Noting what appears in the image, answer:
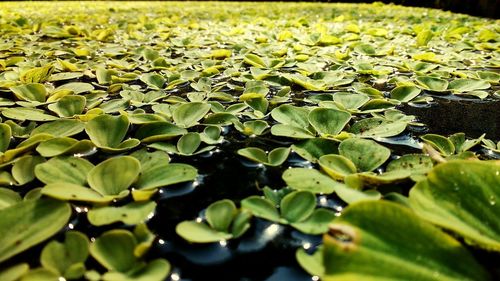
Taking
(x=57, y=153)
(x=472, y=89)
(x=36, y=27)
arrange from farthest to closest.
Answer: (x=36, y=27) < (x=472, y=89) < (x=57, y=153)

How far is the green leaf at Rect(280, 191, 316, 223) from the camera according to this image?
58 cm

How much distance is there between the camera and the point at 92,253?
48cm

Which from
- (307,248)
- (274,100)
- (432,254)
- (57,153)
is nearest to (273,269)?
(307,248)

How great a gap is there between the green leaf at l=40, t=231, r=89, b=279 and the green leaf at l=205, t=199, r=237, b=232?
0.17m

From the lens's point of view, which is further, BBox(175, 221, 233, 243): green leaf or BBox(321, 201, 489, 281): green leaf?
BBox(175, 221, 233, 243): green leaf

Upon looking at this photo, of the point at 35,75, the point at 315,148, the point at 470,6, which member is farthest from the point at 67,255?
the point at 470,6

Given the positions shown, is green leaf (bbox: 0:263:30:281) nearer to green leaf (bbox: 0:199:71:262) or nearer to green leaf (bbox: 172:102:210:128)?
green leaf (bbox: 0:199:71:262)

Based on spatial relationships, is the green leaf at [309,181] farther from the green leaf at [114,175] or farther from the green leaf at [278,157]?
the green leaf at [114,175]

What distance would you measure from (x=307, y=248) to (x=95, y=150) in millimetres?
522

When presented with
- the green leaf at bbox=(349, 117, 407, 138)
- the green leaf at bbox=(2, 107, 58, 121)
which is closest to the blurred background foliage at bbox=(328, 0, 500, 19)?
the green leaf at bbox=(349, 117, 407, 138)

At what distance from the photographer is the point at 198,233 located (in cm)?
53

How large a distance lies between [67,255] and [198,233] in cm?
17

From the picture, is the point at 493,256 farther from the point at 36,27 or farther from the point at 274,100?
the point at 36,27

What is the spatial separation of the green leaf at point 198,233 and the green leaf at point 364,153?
0.33 metres
